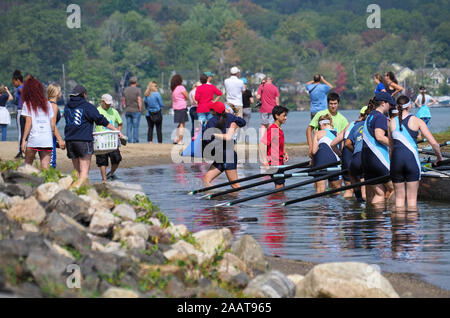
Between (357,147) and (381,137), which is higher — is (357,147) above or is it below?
below

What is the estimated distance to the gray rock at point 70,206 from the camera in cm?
893

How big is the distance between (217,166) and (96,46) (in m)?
150

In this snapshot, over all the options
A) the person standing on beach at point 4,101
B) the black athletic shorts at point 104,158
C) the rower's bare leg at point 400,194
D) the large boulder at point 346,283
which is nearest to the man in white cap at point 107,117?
the black athletic shorts at point 104,158

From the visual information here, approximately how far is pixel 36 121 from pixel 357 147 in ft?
14.7

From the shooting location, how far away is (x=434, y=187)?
48.5ft

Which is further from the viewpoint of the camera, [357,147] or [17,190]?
[357,147]

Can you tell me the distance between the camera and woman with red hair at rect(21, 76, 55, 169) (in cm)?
1373

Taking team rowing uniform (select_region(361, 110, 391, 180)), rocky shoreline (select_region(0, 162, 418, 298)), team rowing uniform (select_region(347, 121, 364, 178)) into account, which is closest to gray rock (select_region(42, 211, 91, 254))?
rocky shoreline (select_region(0, 162, 418, 298))

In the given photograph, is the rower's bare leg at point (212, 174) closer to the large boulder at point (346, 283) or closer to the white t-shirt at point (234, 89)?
the large boulder at point (346, 283)

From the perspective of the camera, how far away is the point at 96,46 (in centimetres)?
16250

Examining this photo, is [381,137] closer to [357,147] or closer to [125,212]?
[357,147]

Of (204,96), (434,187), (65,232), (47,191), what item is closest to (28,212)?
(65,232)

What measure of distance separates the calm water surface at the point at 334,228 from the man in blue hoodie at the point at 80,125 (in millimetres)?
1453

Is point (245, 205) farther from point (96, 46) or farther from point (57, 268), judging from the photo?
point (96, 46)
